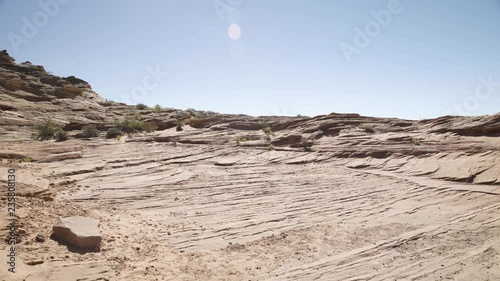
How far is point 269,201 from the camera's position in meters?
10.9

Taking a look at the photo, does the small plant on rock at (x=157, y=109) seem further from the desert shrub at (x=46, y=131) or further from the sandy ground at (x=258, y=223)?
the sandy ground at (x=258, y=223)

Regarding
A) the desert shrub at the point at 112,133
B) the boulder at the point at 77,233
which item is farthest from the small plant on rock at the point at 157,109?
the boulder at the point at 77,233

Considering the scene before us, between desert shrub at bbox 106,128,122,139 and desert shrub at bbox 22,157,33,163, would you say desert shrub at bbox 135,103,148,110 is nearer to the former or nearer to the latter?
desert shrub at bbox 106,128,122,139

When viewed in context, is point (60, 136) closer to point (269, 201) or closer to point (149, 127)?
point (149, 127)

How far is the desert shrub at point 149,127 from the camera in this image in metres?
25.8

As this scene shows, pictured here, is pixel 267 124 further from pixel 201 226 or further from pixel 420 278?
pixel 420 278

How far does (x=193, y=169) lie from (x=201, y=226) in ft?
22.9

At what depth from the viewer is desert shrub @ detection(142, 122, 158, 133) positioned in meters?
25.8

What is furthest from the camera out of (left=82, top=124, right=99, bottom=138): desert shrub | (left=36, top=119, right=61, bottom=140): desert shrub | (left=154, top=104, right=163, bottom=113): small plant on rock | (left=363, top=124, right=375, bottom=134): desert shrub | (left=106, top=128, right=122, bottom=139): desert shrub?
(left=154, top=104, right=163, bottom=113): small plant on rock

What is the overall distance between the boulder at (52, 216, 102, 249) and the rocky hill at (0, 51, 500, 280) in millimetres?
190

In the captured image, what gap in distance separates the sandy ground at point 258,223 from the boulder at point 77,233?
22 cm

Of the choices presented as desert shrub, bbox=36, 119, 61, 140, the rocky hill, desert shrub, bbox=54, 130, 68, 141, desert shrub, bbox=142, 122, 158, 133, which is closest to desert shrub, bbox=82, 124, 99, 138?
the rocky hill

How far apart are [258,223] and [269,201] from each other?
2.05 meters

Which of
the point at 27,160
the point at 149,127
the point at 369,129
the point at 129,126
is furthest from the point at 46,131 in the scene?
the point at 369,129
